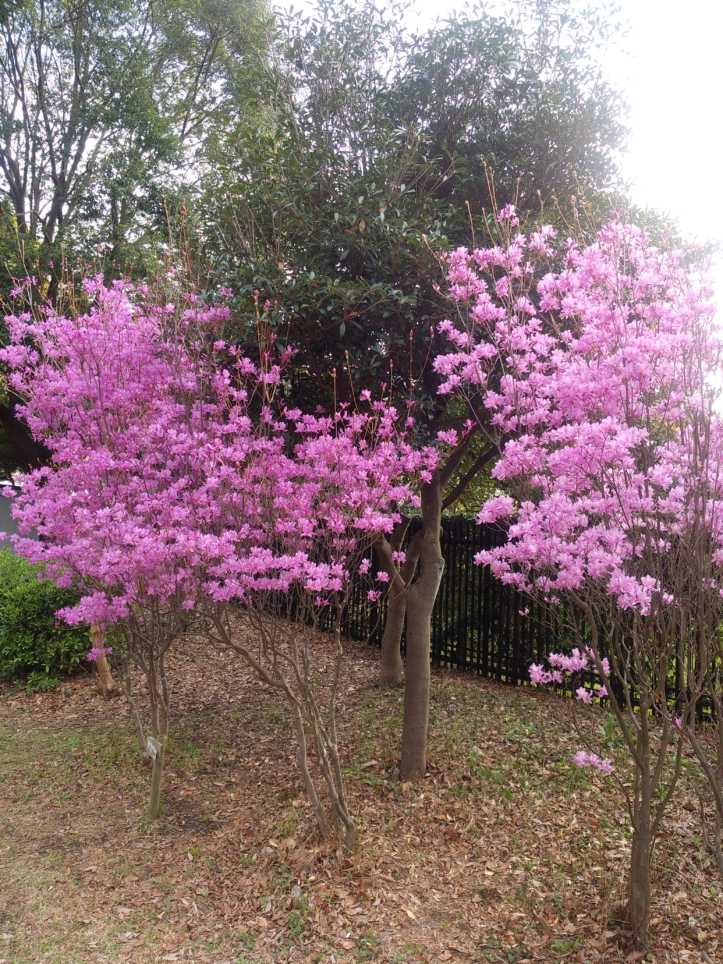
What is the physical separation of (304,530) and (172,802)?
8.78 feet

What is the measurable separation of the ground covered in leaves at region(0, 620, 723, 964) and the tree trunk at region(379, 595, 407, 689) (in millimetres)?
392

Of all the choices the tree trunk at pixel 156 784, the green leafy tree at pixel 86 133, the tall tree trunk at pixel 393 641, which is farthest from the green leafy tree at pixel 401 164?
the green leafy tree at pixel 86 133

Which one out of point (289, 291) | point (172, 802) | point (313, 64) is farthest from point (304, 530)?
point (313, 64)

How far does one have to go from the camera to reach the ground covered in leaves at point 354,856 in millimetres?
3576

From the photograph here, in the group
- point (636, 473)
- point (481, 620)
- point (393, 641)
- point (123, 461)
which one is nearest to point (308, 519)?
point (123, 461)

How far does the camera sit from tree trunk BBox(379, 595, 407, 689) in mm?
6723

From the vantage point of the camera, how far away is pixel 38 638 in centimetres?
769

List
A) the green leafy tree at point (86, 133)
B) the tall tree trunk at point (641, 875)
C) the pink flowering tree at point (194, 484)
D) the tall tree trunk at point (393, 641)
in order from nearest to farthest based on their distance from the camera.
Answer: the tall tree trunk at point (641, 875) < the pink flowering tree at point (194, 484) < the tall tree trunk at point (393, 641) < the green leafy tree at point (86, 133)

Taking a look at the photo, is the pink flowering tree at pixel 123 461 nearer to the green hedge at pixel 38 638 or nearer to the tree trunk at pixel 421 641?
the tree trunk at pixel 421 641

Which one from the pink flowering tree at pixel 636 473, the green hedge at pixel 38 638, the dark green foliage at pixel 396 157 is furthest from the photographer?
the green hedge at pixel 38 638

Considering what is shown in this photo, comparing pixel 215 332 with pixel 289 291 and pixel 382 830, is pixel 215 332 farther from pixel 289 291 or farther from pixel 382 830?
pixel 382 830

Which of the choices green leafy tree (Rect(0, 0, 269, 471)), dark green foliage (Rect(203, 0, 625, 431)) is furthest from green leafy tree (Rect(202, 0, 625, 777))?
green leafy tree (Rect(0, 0, 269, 471))

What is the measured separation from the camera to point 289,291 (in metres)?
4.58

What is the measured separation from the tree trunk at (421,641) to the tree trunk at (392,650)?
1.20 meters
